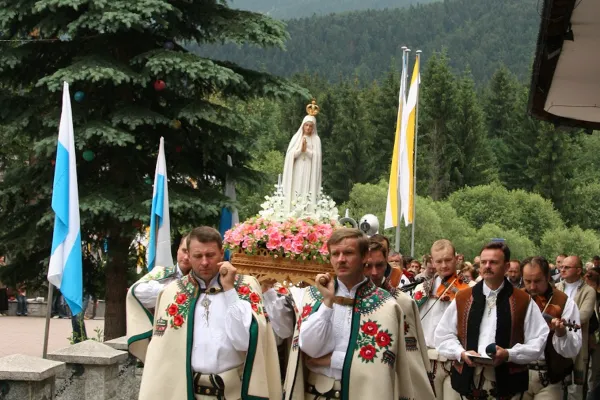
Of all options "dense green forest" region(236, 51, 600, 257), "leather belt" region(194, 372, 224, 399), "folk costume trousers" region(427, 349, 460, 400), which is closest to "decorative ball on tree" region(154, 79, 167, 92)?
"folk costume trousers" region(427, 349, 460, 400)

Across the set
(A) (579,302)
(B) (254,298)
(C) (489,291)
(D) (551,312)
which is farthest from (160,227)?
(B) (254,298)

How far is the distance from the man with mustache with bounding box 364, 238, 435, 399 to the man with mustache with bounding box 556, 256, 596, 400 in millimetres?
3088

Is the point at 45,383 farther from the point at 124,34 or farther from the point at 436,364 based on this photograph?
the point at 124,34

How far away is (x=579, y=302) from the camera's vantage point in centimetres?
1238

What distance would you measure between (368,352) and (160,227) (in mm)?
10147

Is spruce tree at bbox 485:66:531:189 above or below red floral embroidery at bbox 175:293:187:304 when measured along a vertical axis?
above

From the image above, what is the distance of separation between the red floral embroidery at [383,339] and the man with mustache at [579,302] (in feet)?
13.3

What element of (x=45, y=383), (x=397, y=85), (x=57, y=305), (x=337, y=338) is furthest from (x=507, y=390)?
(x=397, y=85)

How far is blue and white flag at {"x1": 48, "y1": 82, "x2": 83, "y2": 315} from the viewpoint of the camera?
42.5 feet

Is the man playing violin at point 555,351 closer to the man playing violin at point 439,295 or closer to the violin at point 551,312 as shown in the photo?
the violin at point 551,312

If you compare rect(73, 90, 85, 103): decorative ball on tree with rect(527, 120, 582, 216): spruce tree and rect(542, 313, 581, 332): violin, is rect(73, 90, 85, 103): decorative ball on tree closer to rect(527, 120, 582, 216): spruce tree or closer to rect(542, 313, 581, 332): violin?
rect(542, 313, 581, 332): violin

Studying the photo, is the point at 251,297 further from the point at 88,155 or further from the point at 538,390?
the point at 88,155

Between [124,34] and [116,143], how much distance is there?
2.56 metres

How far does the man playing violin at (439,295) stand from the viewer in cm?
941
